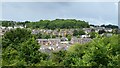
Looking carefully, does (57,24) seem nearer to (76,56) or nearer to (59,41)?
(59,41)

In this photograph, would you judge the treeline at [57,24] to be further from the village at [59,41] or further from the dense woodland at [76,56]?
the dense woodland at [76,56]

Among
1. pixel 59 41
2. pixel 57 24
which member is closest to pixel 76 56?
pixel 59 41

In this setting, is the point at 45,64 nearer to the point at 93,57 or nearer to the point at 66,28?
the point at 93,57

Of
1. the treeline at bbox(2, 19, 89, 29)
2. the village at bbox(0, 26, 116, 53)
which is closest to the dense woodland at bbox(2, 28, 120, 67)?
the village at bbox(0, 26, 116, 53)

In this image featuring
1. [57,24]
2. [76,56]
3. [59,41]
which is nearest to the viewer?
[76,56]

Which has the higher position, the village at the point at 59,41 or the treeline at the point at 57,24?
the village at the point at 59,41

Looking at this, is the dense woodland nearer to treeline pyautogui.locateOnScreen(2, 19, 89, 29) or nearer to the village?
the village

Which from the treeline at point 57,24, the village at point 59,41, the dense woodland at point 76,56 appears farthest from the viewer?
the treeline at point 57,24

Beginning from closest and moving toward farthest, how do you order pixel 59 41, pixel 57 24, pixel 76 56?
pixel 76 56 < pixel 59 41 < pixel 57 24

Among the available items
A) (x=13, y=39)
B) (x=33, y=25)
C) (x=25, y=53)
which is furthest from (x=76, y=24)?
(x=25, y=53)

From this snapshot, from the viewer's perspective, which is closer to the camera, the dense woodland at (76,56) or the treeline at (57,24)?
the dense woodland at (76,56)

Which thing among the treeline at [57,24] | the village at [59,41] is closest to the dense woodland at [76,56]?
the village at [59,41]
